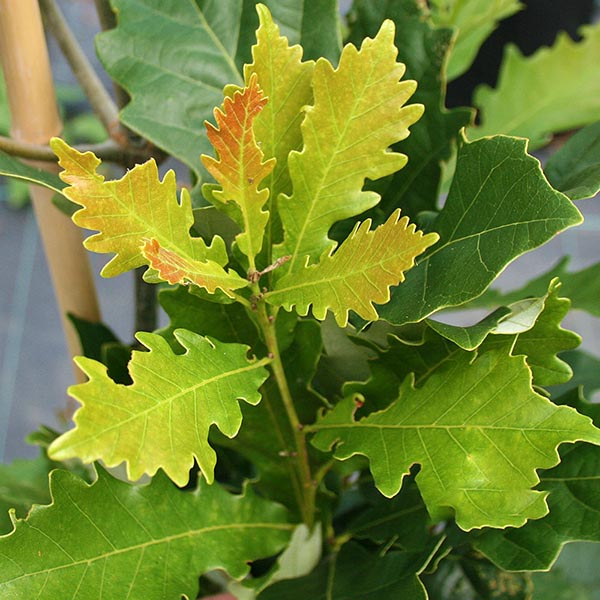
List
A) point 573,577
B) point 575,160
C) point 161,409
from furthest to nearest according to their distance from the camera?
point 573,577 → point 575,160 → point 161,409

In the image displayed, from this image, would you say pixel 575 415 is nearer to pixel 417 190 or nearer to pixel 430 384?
pixel 430 384

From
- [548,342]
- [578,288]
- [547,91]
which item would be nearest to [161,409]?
[548,342]

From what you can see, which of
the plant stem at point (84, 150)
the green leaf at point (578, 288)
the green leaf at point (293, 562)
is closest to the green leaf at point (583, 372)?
the green leaf at point (578, 288)

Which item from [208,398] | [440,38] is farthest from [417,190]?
[208,398]

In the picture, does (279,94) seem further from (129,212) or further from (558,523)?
(558,523)

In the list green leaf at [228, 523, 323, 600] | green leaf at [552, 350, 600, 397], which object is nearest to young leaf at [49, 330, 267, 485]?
green leaf at [228, 523, 323, 600]

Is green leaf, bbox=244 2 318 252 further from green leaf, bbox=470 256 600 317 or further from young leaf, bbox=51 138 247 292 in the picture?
green leaf, bbox=470 256 600 317

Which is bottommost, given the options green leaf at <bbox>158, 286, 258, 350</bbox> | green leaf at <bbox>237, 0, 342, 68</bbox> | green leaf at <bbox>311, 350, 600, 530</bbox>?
green leaf at <bbox>311, 350, 600, 530</bbox>
